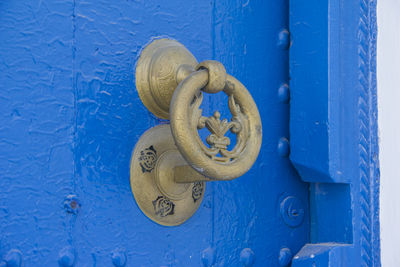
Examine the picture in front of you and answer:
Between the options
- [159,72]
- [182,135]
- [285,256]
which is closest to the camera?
[182,135]

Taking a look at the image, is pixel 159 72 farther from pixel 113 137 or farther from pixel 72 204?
pixel 72 204

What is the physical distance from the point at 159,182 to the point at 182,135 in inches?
5.7

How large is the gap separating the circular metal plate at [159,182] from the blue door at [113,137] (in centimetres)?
1

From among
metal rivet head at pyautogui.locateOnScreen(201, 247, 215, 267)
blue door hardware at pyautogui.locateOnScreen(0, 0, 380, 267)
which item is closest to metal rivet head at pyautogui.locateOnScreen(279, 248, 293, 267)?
blue door hardware at pyautogui.locateOnScreen(0, 0, 380, 267)

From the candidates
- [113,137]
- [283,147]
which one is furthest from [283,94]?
[113,137]

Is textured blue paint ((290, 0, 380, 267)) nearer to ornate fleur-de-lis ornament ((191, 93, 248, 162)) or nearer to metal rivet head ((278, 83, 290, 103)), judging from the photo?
metal rivet head ((278, 83, 290, 103))

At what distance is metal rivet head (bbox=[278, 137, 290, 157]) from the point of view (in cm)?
86

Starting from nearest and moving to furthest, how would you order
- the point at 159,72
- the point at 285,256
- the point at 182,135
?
the point at 182,135 < the point at 159,72 < the point at 285,256

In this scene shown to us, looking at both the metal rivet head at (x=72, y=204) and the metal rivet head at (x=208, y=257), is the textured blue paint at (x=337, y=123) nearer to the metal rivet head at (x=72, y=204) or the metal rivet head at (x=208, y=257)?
the metal rivet head at (x=208, y=257)

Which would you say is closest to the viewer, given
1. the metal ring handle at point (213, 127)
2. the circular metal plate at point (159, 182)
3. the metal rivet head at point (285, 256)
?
the metal ring handle at point (213, 127)

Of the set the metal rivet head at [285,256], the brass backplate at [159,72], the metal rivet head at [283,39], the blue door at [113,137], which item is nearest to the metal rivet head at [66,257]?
the blue door at [113,137]

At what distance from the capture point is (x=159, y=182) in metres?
0.72

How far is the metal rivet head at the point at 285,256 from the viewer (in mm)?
838

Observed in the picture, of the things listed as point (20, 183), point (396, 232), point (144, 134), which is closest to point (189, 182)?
point (144, 134)
